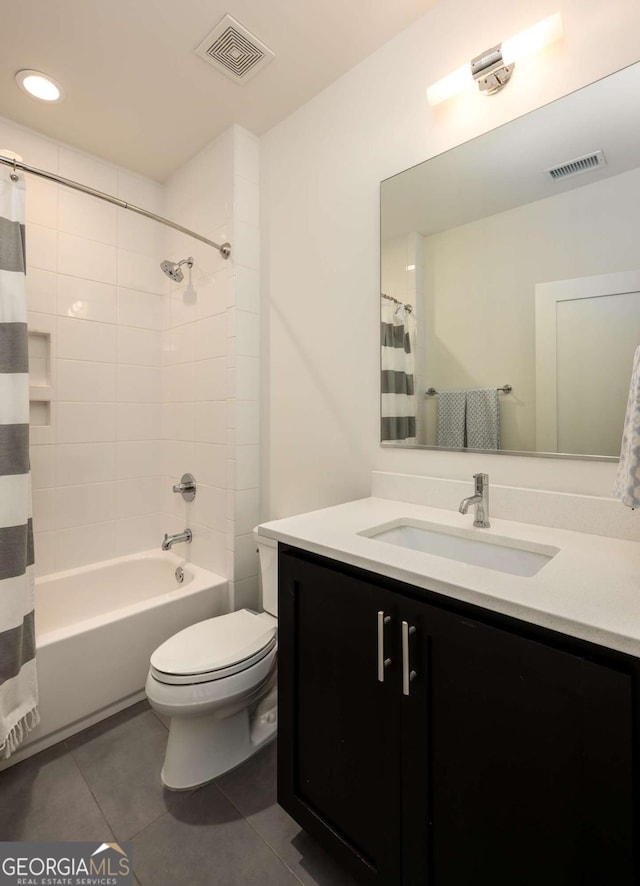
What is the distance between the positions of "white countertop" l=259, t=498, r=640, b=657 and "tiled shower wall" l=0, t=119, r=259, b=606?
3.26 feet

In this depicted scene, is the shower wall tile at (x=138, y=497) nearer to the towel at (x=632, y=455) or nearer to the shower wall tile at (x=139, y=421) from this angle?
the shower wall tile at (x=139, y=421)

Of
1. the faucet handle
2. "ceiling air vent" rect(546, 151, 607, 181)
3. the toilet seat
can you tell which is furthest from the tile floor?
"ceiling air vent" rect(546, 151, 607, 181)

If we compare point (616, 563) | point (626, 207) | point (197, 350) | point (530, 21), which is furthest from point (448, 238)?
point (197, 350)

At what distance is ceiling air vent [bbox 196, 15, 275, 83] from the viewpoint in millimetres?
1469

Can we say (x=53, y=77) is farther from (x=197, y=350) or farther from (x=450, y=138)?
(x=450, y=138)

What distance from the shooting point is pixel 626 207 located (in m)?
1.07

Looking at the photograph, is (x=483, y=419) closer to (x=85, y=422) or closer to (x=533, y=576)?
(x=533, y=576)

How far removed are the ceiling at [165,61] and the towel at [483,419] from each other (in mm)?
1319

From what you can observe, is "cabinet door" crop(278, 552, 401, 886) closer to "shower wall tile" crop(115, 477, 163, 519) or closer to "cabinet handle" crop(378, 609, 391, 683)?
"cabinet handle" crop(378, 609, 391, 683)

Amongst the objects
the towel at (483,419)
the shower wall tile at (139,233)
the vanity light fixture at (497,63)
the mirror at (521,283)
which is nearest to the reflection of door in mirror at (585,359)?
the mirror at (521,283)

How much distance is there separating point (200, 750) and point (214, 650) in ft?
1.05

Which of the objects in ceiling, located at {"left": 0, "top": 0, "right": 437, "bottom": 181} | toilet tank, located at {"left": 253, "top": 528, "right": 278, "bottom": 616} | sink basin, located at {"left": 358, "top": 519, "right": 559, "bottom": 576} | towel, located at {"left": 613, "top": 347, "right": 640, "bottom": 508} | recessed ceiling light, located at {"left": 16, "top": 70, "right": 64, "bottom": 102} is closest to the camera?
towel, located at {"left": 613, "top": 347, "right": 640, "bottom": 508}

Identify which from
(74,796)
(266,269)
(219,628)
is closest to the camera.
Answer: (74,796)

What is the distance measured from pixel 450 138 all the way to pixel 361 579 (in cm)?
143
